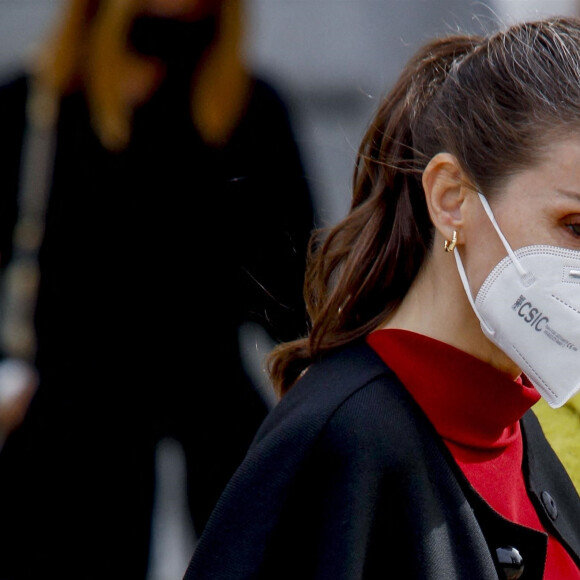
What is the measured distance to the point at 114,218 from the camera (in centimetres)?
241

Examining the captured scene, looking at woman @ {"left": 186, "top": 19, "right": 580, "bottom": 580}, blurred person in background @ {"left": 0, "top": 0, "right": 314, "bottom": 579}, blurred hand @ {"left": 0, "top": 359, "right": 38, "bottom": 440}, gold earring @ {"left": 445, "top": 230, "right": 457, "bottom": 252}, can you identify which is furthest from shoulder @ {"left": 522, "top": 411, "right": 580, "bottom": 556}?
blurred hand @ {"left": 0, "top": 359, "right": 38, "bottom": 440}

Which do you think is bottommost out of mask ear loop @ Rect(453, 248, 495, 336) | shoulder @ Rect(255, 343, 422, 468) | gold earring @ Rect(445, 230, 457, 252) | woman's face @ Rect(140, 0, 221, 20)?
shoulder @ Rect(255, 343, 422, 468)

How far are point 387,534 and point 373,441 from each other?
136 millimetres

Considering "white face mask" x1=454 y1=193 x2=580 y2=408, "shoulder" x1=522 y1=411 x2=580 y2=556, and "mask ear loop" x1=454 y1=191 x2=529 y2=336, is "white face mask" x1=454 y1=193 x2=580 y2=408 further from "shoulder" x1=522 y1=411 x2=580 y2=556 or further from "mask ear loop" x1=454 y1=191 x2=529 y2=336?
"shoulder" x1=522 y1=411 x2=580 y2=556

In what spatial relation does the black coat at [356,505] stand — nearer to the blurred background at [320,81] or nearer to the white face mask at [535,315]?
the white face mask at [535,315]

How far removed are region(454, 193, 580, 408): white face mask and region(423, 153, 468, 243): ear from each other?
0.04m

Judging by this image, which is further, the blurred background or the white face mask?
the blurred background

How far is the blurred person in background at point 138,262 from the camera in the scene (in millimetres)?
2363

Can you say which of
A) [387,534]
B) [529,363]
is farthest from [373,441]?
[529,363]

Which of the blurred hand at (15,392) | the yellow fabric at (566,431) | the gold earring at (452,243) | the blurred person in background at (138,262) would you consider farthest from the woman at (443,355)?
the blurred hand at (15,392)

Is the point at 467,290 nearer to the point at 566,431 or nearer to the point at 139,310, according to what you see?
the point at 566,431

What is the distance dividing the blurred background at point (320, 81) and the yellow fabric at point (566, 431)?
99 cm

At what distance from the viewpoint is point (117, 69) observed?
2.37 m

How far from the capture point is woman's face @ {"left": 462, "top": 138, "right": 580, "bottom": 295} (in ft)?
4.37
